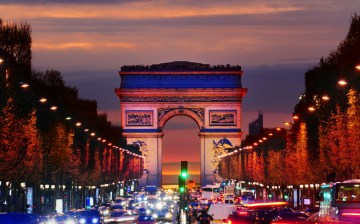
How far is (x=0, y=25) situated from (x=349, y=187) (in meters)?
38.7

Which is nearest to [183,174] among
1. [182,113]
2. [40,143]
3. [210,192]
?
[40,143]

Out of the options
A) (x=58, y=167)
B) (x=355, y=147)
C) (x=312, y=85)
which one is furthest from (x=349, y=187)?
(x=312, y=85)

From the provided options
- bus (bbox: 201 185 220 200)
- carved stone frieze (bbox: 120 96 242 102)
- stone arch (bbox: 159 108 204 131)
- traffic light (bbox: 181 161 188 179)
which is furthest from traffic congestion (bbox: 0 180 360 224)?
stone arch (bbox: 159 108 204 131)

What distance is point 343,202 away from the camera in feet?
111

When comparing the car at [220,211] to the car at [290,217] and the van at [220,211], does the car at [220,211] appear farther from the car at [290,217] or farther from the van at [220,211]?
the car at [290,217]

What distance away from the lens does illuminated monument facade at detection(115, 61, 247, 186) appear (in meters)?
170

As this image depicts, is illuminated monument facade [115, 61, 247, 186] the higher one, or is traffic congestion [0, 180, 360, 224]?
illuminated monument facade [115, 61, 247, 186]

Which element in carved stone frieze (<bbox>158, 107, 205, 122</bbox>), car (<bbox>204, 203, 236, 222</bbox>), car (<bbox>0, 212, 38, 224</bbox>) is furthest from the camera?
→ carved stone frieze (<bbox>158, 107, 205, 122</bbox>)

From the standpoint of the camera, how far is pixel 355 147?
60.3m

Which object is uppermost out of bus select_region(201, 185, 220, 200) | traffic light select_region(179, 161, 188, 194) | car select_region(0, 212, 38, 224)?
bus select_region(201, 185, 220, 200)

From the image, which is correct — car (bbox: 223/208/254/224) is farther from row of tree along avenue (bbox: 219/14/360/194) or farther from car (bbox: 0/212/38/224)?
car (bbox: 0/212/38/224)

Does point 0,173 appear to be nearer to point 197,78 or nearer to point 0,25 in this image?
point 0,25

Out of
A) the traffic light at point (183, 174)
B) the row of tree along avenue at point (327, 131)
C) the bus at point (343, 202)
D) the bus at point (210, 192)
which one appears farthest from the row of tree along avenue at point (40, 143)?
the bus at point (343, 202)

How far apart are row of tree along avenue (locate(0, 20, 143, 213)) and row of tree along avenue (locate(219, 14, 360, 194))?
1522 cm
